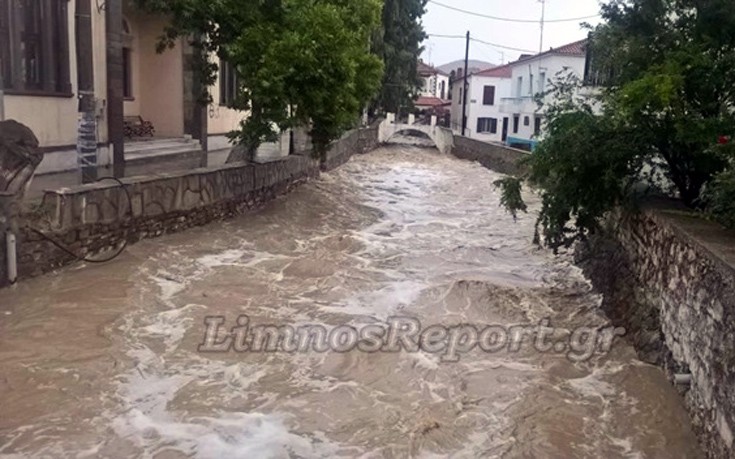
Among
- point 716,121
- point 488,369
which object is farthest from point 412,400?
point 716,121

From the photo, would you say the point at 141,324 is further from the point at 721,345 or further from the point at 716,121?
the point at 716,121

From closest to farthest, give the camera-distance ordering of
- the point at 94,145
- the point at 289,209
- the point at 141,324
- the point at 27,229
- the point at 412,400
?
the point at 412,400, the point at 141,324, the point at 27,229, the point at 94,145, the point at 289,209

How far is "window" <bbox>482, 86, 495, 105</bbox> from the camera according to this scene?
55219 millimetres

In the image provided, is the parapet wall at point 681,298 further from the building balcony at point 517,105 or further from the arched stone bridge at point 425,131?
the building balcony at point 517,105

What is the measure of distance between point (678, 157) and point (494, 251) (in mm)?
4733

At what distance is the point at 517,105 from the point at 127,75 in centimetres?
3161

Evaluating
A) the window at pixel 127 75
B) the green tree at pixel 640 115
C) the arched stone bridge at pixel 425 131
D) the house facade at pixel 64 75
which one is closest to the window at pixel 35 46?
the house facade at pixel 64 75

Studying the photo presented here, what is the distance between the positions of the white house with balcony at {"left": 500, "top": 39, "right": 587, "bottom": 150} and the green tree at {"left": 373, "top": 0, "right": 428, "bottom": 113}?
22.3ft

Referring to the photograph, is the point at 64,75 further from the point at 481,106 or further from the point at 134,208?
the point at 481,106

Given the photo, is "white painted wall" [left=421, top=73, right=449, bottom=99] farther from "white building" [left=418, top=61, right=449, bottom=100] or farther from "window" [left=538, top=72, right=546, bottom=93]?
"window" [left=538, top=72, right=546, bottom=93]

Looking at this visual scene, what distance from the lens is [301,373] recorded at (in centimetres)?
640

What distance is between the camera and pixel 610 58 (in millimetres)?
8703

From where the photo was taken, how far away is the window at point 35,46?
11.8 meters

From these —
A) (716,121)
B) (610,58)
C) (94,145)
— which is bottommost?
(94,145)
